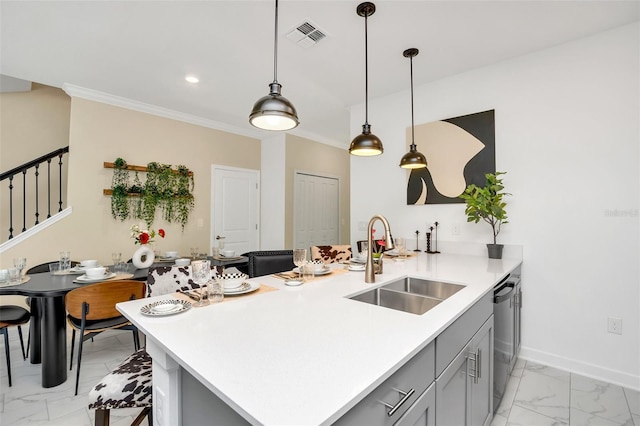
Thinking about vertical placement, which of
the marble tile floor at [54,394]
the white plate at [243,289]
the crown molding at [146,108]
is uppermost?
the crown molding at [146,108]

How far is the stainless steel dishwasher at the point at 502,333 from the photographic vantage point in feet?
5.84

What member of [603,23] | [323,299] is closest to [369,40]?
[603,23]

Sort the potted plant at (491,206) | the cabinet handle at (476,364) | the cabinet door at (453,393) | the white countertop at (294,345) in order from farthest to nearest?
the potted plant at (491,206), the cabinet handle at (476,364), the cabinet door at (453,393), the white countertop at (294,345)

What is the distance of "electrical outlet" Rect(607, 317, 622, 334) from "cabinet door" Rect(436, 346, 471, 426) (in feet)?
6.25

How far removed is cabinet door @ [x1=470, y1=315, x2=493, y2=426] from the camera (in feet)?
4.61

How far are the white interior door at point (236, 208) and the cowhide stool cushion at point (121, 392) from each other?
138 inches

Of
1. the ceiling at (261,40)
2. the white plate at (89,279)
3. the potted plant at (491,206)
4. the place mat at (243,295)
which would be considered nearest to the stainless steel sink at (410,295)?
the place mat at (243,295)

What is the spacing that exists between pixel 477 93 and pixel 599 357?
2.60 meters

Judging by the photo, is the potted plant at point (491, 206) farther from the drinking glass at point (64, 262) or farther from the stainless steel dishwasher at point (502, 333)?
the drinking glass at point (64, 262)

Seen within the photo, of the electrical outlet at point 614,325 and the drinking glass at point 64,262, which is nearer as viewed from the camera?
the electrical outlet at point 614,325

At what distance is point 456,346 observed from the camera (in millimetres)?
1248

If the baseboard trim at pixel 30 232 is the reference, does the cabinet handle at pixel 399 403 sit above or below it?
below

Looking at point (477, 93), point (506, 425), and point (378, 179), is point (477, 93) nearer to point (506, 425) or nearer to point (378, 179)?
point (378, 179)

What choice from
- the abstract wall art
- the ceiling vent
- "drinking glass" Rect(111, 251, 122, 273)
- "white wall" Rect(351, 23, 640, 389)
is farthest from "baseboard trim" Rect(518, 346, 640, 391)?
"drinking glass" Rect(111, 251, 122, 273)
